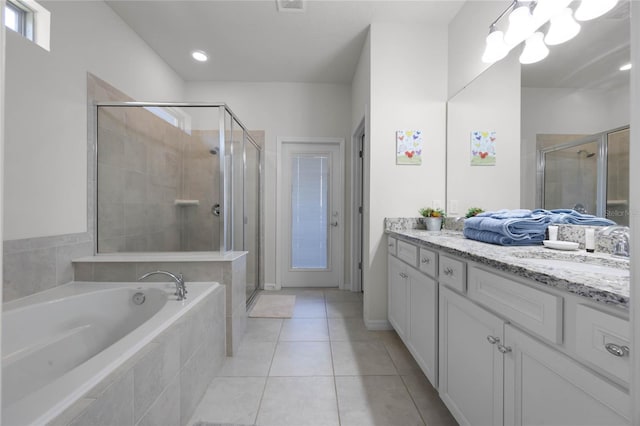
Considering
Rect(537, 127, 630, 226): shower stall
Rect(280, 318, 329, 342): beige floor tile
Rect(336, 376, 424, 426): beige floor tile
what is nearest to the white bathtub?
Rect(280, 318, 329, 342): beige floor tile

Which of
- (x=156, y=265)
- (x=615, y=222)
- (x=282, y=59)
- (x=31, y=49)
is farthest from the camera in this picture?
(x=282, y=59)

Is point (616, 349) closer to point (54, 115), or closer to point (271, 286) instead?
point (54, 115)

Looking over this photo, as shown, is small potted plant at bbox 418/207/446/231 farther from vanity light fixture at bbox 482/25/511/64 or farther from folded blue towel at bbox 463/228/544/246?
vanity light fixture at bbox 482/25/511/64

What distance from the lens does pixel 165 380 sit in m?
1.17

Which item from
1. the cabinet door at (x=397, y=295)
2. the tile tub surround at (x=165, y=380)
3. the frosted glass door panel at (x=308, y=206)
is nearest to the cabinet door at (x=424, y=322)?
the cabinet door at (x=397, y=295)

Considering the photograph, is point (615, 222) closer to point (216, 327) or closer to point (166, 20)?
point (216, 327)

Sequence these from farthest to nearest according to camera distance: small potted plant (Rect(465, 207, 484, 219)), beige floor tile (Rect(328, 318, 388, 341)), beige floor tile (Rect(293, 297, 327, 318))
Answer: beige floor tile (Rect(293, 297, 327, 318)), beige floor tile (Rect(328, 318, 388, 341)), small potted plant (Rect(465, 207, 484, 219))

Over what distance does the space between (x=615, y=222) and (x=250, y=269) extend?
9.04 ft

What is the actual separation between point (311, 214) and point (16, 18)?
2752 millimetres

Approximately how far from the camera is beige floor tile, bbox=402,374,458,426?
1.38 meters

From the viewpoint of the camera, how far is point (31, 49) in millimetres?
1550

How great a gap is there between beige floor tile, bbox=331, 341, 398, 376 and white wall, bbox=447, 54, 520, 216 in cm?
121

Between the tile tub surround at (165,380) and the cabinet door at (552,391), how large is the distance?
4.09ft

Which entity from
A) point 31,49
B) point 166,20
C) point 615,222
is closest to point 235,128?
point 166,20
